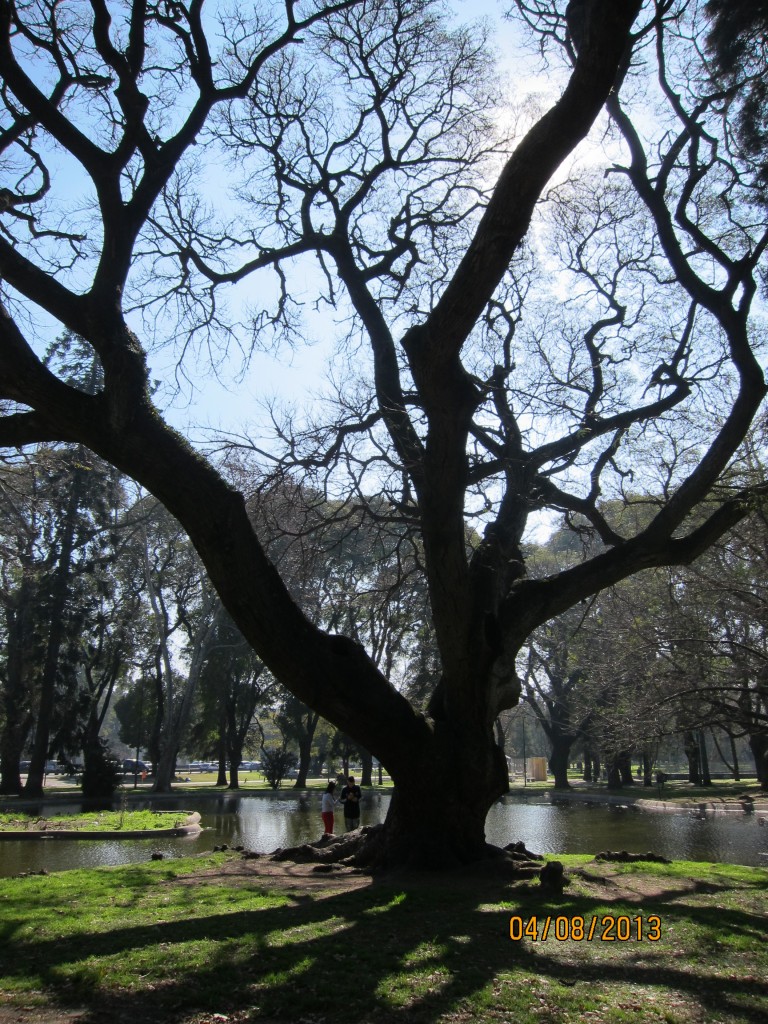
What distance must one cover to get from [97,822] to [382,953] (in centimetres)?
1602

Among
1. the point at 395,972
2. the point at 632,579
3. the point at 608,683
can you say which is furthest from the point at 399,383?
the point at 632,579

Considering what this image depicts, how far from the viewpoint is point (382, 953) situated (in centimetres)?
543

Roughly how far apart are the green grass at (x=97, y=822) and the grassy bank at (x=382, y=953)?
10.1m

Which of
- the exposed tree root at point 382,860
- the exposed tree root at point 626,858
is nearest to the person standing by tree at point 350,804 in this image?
the exposed tree root at point 382,860

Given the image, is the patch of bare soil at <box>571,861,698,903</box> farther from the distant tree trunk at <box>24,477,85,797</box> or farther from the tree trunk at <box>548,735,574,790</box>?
the tree trunk at <box>548,735,574,790</box>

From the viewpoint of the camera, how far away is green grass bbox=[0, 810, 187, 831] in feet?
58.7

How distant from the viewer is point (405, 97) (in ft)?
36.6

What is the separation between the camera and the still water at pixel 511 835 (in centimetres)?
1500

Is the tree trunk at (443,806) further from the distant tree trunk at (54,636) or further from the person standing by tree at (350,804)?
the distant tree trunk at (54,636)

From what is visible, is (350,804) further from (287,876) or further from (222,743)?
(222,743)

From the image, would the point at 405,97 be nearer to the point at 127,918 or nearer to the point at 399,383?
the point at 399,383

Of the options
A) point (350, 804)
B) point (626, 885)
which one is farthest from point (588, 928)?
point (350, 804)

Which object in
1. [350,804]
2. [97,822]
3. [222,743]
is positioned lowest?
[97,822]

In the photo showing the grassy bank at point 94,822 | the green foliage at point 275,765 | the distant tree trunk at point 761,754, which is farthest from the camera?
the green foliage at point 275,765
